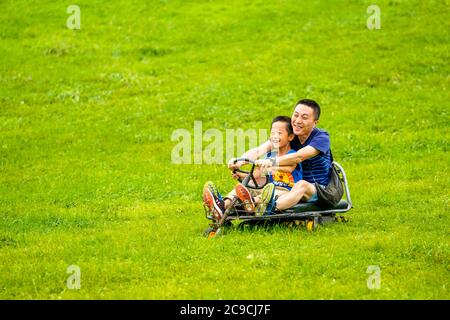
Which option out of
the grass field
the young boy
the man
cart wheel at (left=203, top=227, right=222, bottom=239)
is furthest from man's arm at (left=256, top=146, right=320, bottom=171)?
cart wheel at (left=203, top=227, right=222, bottom=239)

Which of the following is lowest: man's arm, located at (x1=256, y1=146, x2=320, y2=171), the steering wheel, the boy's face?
the steering wheel

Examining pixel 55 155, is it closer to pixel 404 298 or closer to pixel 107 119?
pixel 107 119

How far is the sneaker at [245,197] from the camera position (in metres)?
12.9

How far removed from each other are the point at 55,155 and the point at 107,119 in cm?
359

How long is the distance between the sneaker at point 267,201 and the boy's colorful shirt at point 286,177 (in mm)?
817

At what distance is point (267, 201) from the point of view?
510 inches

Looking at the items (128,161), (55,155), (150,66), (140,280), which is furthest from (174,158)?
(140,280)

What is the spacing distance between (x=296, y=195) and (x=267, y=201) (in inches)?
26.3

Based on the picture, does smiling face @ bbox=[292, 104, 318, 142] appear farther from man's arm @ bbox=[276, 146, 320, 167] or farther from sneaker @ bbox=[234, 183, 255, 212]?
sneaker @ bbox=[234, 183, 255, 212]

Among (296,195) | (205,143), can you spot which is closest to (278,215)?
(296,195)

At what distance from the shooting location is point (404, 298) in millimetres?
9609

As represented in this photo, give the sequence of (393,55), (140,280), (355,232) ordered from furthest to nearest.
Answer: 1. (393,55)
2. (355,232)
3. (140,280)

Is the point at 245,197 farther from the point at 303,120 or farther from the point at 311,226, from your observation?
the point at 303,120

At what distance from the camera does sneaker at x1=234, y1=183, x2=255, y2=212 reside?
12.9 meters
